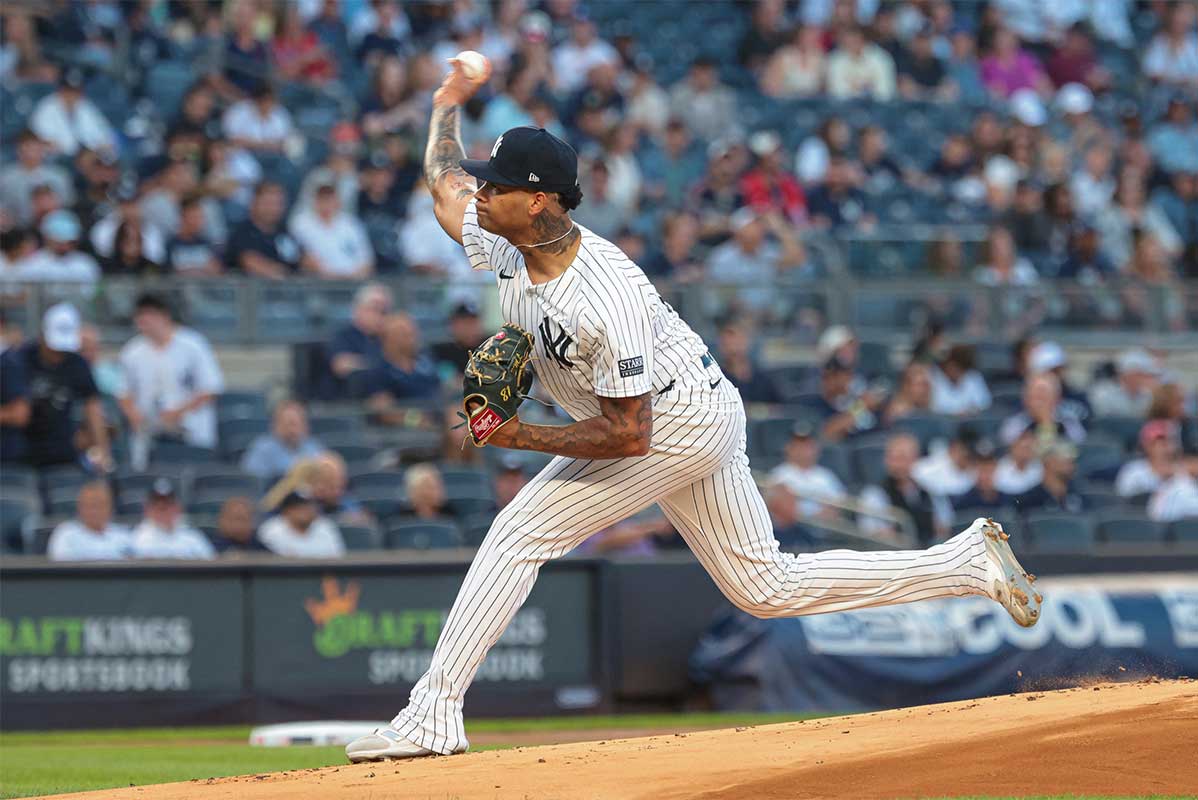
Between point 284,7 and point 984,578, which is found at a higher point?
point 284,7

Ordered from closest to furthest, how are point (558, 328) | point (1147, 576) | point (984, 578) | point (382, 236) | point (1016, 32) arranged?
1. point (558, 328)
2. point (984, 578)
3. point (1147, 576)
4. point (382, 236)
5. point (1016, 32)

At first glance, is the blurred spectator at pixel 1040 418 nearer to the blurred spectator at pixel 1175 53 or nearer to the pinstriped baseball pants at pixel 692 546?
the pinstriped baseball pants at pixel 692 546

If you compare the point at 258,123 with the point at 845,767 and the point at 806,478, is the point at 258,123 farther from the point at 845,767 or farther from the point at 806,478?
the point at 845,767

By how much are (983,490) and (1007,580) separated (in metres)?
6.59

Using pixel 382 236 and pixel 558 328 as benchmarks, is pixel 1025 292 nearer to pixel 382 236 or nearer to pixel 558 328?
pixel 382 236

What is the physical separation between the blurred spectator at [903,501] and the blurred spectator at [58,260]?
557 centimetres

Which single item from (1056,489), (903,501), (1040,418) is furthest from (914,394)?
(903,501)

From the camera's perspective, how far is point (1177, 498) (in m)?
13.5

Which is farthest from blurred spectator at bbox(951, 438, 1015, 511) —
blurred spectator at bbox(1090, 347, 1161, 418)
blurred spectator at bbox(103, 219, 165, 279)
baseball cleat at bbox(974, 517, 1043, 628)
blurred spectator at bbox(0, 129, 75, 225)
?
blurred spectator at bbox(0, 129, 75, 225)

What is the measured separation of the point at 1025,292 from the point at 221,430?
665 cm

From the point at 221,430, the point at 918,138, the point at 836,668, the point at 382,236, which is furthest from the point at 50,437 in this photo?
the point at 918,138

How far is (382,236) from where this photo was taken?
50.5 feet

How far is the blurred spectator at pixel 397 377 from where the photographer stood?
13461mm

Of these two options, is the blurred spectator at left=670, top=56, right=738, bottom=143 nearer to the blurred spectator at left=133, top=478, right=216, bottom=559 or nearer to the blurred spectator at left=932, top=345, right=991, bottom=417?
the blurred spectator at left=932, top=345, right=991, bottom=417
